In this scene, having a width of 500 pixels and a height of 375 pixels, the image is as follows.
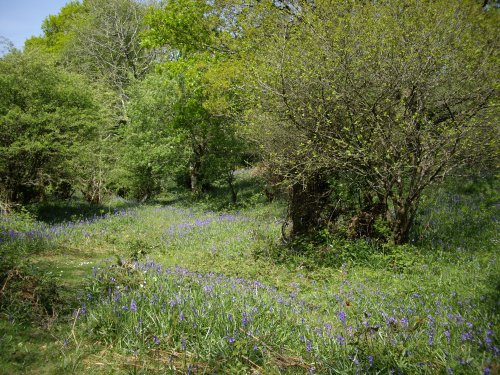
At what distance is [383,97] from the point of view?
7.11 meters

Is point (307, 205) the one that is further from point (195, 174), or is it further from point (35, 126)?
point (195, 174)

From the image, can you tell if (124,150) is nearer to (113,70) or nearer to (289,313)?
(113,70)

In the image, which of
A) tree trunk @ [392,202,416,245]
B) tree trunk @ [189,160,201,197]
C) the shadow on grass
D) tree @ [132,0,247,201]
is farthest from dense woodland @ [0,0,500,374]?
tree trunk @ [189,160,201,197]

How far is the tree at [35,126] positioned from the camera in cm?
1222

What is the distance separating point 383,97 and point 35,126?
11.4 meters

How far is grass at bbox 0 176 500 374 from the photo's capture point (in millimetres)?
3490

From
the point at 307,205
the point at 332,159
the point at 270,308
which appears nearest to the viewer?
the point at 270,308

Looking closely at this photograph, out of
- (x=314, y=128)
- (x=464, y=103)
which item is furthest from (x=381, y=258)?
(x=464, y=103)

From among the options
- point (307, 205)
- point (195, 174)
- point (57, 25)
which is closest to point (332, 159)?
point (307, 205)

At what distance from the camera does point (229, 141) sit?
18141 mm

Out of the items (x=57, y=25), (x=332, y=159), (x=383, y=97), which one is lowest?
(x=332, y=159)

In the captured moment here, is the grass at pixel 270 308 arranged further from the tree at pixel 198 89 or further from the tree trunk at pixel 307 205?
the tree at pixel 198 89

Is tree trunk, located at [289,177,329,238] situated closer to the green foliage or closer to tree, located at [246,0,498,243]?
tree, located at [246,0,498,243]

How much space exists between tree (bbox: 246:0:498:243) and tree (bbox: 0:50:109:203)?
859cm
